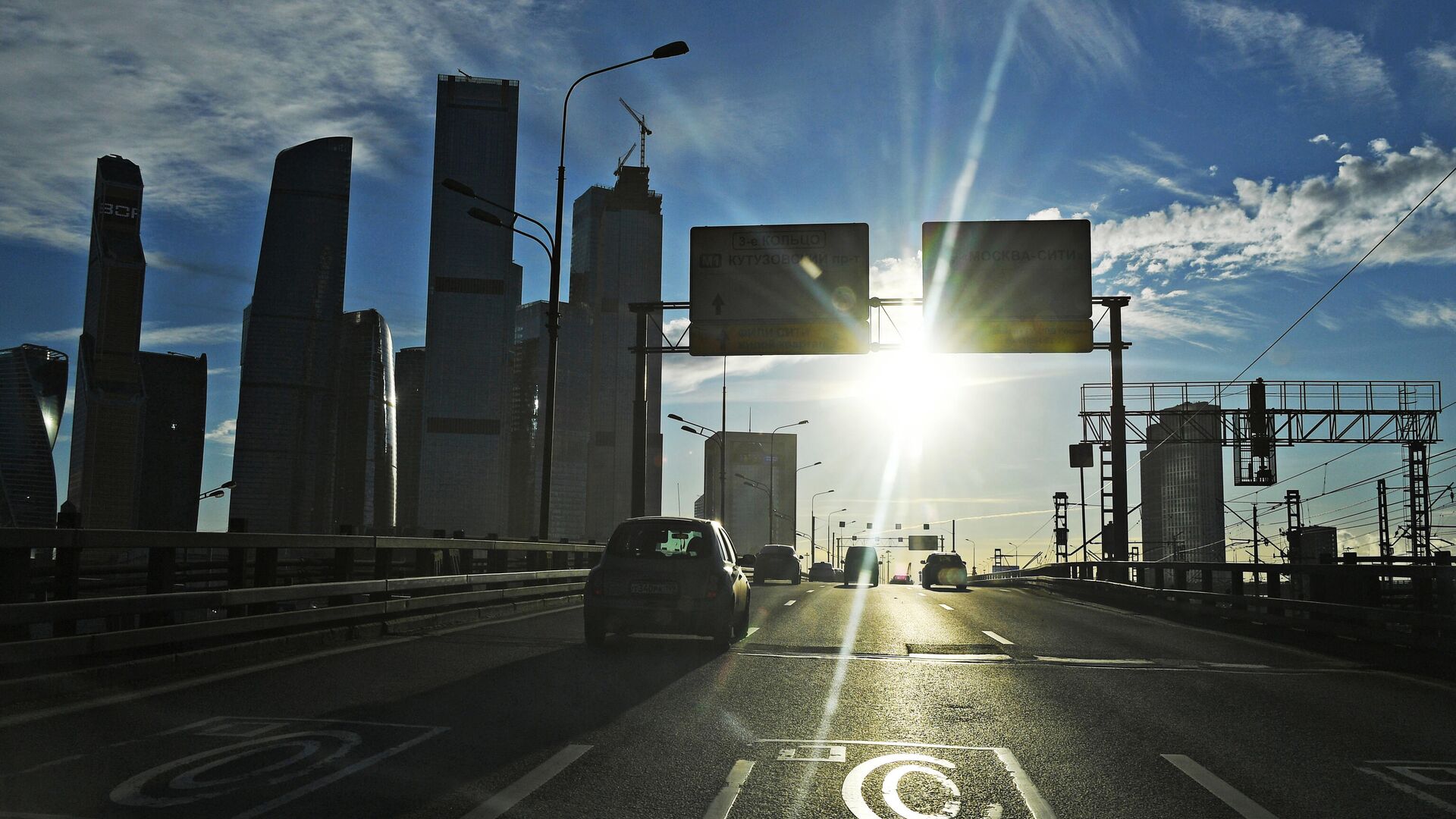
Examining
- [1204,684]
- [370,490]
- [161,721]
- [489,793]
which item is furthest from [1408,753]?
[370,490]

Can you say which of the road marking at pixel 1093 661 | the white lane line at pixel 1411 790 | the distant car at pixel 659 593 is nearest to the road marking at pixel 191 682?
the distant car at pixel 659 593

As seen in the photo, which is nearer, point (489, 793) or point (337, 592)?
point (489, 793)

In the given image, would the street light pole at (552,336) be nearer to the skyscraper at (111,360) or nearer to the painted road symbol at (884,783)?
the painted road symbol at (884,783)

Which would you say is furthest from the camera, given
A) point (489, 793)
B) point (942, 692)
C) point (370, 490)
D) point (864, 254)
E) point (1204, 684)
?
point (370, 490)

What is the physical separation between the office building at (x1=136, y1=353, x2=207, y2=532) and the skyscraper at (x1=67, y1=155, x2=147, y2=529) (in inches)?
398

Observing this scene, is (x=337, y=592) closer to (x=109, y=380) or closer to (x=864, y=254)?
(x=864, y=254)

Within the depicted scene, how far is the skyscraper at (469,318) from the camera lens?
553 feet

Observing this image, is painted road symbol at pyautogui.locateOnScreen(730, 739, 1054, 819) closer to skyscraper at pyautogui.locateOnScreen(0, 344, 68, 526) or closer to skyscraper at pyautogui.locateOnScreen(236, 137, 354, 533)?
skyscraper at pyautogui.locateOnScreen(0, 344, 68, 526)

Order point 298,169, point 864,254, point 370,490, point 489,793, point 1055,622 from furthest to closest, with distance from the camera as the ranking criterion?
point 370,490 → point 298,169 → point 864,254 → point 1055,622 → point 489,793

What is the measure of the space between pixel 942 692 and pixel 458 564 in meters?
9.70

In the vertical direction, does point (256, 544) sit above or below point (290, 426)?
below

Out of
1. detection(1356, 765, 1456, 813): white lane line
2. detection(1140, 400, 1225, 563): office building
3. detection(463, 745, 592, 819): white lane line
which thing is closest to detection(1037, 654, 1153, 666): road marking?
detection(1356, 765, 1456, 813): white lane line

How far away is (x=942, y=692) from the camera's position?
9.52 m

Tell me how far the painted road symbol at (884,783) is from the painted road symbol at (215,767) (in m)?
2.16
